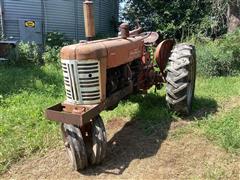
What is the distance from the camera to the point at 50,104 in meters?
6.94

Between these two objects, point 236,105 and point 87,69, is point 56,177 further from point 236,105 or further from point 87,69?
point 236,105

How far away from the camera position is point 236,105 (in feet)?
22.0

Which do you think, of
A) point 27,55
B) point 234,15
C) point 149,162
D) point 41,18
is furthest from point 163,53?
point 41,18

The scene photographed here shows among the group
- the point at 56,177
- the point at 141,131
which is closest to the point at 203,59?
the point at 141,131

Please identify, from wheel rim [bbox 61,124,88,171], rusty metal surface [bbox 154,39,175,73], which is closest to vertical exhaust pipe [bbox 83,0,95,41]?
wheel rim [bbox 61,124,88,171]

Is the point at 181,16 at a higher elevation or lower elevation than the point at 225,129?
higher

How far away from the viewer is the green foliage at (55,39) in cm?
1354

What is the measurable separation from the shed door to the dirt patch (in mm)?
8826

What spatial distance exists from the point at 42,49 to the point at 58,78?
4937 mm

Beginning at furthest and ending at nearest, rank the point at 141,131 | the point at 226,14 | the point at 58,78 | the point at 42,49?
the point at 42,49 < the point at 226,14 < the point at 58,78 < the point at 141,131

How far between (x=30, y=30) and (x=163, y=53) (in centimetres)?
777

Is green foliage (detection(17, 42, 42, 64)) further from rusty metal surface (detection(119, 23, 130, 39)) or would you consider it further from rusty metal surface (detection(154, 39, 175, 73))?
rusty metal surface (detection(119, 23, 130, 39))

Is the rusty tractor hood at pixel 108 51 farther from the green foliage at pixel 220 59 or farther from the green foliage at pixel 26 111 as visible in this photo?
the green foliage at pixel 220 59

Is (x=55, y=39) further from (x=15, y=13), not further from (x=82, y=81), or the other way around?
(x=82, y=81)
